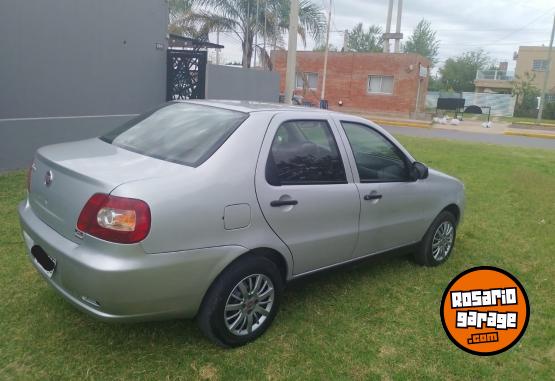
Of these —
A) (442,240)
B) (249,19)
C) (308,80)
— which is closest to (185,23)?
(249,19)

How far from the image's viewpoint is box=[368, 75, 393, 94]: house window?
2781 cm

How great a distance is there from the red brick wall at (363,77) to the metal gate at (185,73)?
15.9 m

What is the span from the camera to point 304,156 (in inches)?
138

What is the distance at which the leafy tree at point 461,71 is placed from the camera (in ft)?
205

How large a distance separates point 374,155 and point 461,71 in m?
67.7

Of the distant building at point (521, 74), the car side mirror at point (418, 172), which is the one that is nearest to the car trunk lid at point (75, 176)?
the car side mirror at point (418, 172)

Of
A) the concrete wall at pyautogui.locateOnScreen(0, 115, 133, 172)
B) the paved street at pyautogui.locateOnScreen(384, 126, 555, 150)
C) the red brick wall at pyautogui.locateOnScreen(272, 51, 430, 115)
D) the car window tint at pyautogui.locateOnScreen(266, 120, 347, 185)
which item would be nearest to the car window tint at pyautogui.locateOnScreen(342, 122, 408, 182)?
the car window tint at pyautogui.locateOnScreen(266, 120, 347, 185)

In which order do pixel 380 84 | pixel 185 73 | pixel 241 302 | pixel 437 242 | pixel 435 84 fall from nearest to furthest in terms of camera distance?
pixel 241 302, pixel 437 242, pixel 185 73, pixel 380 84, pixel 435 84

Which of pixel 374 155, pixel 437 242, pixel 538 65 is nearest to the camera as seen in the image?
pixel 374 155

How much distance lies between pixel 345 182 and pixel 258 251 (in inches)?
38.4

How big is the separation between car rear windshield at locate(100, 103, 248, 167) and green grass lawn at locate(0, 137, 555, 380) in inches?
49.0

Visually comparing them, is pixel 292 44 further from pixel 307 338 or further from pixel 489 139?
pixel 489 139

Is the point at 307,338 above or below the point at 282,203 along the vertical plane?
below

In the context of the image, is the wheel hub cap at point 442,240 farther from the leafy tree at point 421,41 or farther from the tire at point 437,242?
the leafy tree at point 421,41
